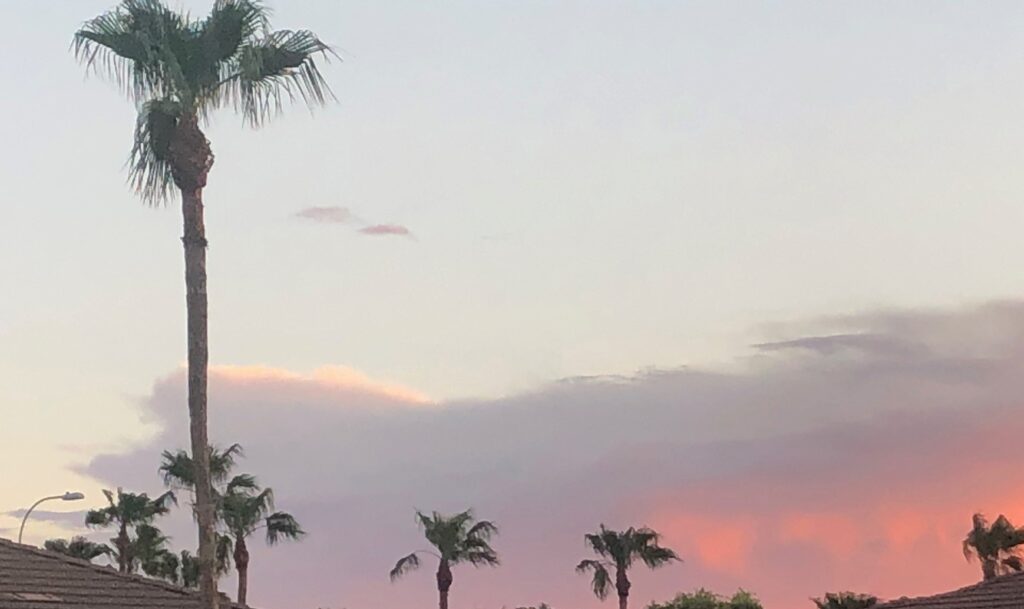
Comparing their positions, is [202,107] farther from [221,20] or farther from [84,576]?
[84,576]

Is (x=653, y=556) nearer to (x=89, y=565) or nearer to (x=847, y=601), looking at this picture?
(x=847, y=601)

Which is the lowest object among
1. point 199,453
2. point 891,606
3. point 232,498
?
point 891,606

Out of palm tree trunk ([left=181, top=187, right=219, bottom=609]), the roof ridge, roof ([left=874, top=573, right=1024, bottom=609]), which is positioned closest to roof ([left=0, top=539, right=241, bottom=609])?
the roof ridge

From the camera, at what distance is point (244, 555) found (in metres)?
64.1

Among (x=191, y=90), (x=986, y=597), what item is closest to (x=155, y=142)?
(x=191, y=90)

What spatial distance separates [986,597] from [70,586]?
814 inches

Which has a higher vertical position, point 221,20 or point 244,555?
point 221,20

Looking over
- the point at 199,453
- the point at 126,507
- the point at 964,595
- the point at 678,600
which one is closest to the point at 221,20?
the point at 199,453

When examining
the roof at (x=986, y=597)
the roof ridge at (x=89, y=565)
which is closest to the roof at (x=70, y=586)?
the roof ridge at (x=89, y=565)

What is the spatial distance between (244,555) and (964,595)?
121ft

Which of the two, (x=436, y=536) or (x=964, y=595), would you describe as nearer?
(x=964, y=595)

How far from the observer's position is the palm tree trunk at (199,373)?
78.6 ft

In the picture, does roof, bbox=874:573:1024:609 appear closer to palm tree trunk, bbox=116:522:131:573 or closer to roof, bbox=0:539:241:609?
roof, bbox=0:539:241:609

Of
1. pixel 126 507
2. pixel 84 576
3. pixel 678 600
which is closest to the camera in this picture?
pixel 84 576
